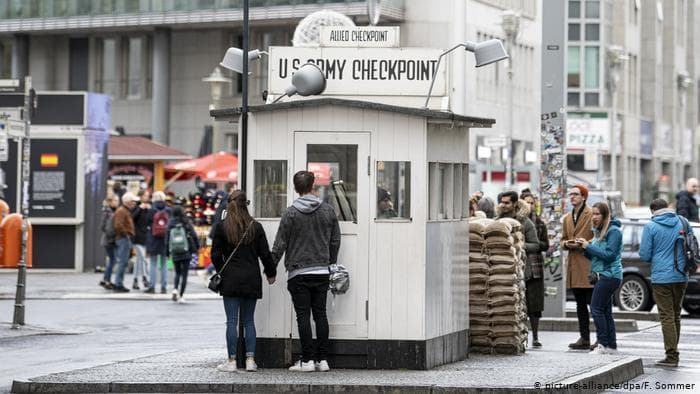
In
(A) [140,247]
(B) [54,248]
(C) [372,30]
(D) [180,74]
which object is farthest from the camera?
(D) [180,74]

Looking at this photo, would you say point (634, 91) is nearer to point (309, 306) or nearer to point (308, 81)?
point (308, 81)

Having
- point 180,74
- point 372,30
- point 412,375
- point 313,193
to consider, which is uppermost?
point 180,74

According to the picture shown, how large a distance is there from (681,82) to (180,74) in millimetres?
28903

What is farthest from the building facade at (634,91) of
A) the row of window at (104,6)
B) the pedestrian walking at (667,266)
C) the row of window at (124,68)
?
the pedestrian walking at (667,266)

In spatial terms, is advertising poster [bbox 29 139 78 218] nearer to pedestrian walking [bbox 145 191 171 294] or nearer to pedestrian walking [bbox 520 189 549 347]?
pedestrian walking [bbox 145 191 171 294]

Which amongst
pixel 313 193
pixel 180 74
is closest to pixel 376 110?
pixel 313 193

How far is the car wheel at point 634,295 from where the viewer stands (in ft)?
91.9

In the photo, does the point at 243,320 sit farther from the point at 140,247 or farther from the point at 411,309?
the point at 140,247

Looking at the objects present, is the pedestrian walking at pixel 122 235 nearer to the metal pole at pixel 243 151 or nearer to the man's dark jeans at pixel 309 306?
the metal pole at pixel 243 151

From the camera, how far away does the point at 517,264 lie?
17875mm

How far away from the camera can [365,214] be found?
15508 mm

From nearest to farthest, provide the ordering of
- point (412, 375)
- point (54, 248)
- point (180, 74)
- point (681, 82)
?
point (412, 375), point (54, 248), point (180, 74), point (681, 82)

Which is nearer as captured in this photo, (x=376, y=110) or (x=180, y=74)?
(x=376, y=110)

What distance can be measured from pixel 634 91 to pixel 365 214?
2629 inches
